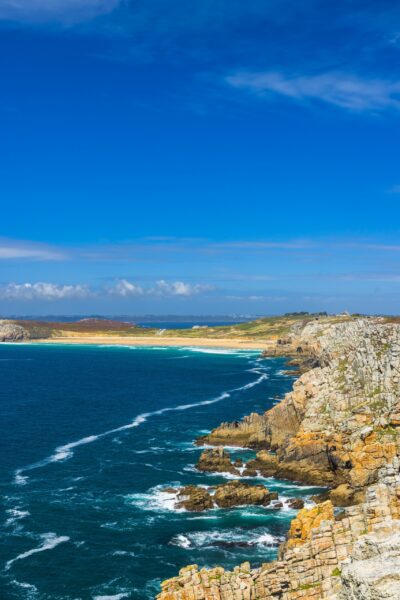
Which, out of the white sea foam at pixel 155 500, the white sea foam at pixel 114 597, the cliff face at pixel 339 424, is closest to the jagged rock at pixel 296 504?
the cliff face at pixel 339 424

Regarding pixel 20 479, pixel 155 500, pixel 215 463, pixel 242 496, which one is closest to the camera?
pixel 242 496

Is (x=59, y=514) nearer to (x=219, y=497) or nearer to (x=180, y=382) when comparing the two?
(x=219, y=497)

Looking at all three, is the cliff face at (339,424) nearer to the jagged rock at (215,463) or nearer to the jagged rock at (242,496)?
the jagged rock at (215,463)

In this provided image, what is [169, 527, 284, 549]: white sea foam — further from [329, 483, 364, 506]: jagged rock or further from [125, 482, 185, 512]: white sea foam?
[329, 483, 364, 506]: jagged rock

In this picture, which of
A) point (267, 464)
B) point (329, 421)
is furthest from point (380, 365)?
point (267, 464)

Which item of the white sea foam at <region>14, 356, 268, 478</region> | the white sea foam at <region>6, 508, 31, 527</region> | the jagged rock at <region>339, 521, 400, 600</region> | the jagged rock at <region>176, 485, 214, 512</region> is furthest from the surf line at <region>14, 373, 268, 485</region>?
the jagged rock at <region>339, 521, 400, 600</region>

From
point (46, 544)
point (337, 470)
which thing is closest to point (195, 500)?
point (46, 544)

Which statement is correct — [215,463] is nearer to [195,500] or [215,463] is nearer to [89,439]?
[195,500]
